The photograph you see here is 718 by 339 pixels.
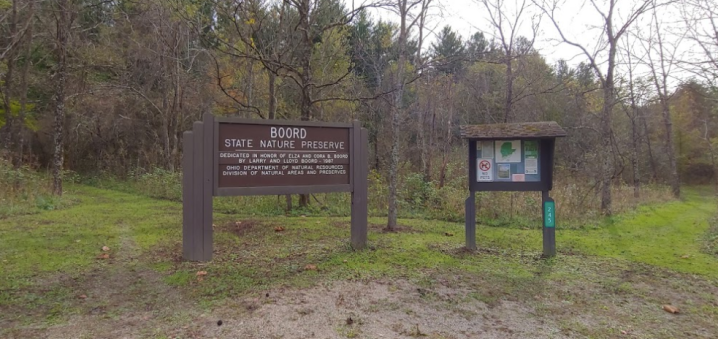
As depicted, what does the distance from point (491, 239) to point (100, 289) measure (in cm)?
629

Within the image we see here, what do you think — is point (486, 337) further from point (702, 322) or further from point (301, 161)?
point (301, 161)

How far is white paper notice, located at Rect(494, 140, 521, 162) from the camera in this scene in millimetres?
6773

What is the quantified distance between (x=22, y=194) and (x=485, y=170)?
11421mm

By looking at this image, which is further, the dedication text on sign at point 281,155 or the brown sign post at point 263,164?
the dedication text on sign at point 281,155

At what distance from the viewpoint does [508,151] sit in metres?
6.80

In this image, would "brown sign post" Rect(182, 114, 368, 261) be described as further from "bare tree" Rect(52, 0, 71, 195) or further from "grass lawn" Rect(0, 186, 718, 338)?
"bare tree" Rect(52, 0, 71, 195)

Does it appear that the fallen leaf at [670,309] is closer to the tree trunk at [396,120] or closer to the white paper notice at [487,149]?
the white paper notice at [487,149]

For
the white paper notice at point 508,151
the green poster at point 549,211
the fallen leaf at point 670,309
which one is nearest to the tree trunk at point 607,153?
the green poster at point 549,211

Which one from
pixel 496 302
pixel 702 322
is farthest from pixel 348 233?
pixel 702 322

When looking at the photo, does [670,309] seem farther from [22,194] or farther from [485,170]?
[22,194]

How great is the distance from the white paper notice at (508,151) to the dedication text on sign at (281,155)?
236 centimetres

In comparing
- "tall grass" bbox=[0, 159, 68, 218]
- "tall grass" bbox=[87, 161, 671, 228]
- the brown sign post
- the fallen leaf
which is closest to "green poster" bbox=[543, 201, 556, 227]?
the fallen leaf

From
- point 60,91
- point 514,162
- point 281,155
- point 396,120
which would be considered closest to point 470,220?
point 514,162

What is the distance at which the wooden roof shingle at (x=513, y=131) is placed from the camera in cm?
648
